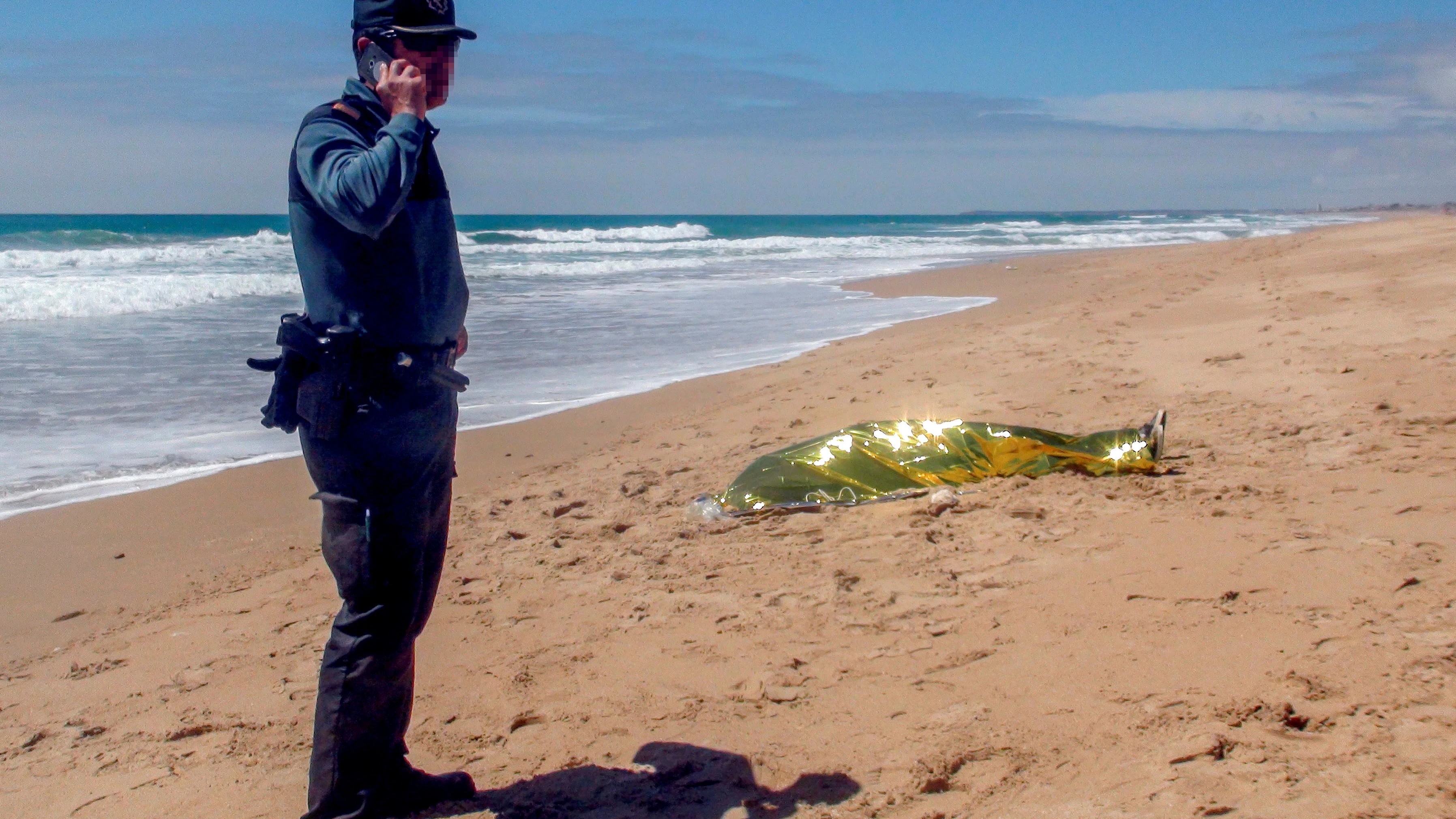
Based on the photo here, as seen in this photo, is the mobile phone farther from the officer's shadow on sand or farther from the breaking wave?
the breaking wave

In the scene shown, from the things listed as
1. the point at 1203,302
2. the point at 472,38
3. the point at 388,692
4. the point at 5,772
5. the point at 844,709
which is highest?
the point at 472,38

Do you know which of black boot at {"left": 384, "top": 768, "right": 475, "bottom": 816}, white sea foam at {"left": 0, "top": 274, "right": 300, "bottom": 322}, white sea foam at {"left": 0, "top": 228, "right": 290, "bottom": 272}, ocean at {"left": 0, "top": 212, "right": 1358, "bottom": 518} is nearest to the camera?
black boot at {"left": 384, "top": 768, "right": 475, "bottom": 816}

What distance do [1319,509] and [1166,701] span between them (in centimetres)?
159

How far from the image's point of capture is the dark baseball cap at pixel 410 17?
193cm

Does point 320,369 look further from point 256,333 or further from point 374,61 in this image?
point 256,333

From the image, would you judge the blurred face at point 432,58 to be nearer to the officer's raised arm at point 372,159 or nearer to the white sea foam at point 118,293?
the officer's raised arm at point 372,159

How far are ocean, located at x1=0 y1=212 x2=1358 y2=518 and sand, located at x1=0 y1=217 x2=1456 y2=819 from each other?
110cm

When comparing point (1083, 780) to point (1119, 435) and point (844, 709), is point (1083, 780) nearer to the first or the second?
point (844, 709)

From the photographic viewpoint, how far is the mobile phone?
1.95m

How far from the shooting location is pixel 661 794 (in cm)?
232

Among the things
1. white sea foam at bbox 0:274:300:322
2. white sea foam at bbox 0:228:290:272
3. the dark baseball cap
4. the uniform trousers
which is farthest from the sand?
white sea foam at bbox 0:228:290:272

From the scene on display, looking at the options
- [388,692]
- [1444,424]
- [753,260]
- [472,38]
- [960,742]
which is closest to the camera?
[472,38]

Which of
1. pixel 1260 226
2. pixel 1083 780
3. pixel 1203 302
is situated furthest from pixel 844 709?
pixel 1260 226

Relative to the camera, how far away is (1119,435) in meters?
4.64
